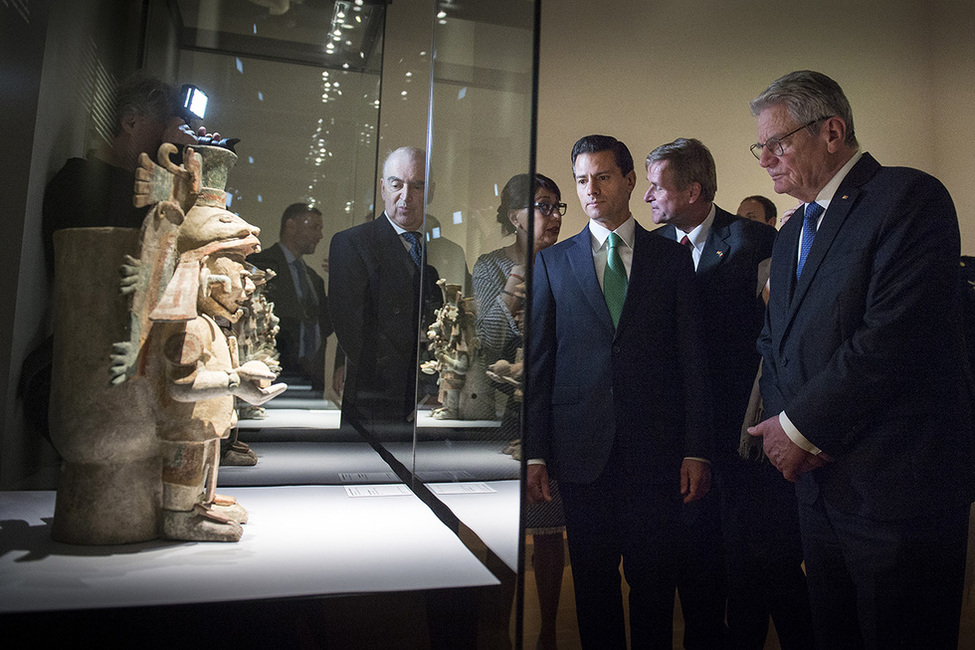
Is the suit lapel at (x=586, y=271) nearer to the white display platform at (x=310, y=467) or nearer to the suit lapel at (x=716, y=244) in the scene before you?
the suit lapel at (x=716, y=244)

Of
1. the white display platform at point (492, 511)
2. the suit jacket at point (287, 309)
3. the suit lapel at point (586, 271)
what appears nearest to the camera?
the white display platform at point (492, 511)

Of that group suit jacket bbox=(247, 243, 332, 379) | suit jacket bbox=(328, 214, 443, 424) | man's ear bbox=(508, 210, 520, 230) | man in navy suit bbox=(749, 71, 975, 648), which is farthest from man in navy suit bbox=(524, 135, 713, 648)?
suit jacket bbox=(247, 243, 332, 379)

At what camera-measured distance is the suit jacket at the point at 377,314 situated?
7.22 ft

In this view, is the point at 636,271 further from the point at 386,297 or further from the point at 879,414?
the point at 386,297

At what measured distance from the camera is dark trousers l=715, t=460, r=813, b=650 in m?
1.79

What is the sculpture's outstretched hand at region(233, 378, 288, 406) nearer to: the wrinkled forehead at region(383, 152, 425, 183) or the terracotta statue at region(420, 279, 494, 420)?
the terracotta statue at region(420, 279, 494, 420)

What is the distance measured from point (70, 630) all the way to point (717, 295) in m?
1.66

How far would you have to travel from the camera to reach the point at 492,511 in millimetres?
1599

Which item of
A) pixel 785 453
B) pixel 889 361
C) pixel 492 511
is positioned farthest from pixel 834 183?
pixel 492 511

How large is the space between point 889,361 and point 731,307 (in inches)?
17.1

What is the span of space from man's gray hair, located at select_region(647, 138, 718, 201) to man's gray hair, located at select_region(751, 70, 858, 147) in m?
0.18

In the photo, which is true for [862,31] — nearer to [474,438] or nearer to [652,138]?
[652,138]

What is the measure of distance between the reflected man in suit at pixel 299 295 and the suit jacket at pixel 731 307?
104cm

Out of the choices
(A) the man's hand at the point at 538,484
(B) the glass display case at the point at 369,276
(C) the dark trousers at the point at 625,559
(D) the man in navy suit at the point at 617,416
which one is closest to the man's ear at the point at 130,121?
(B) the glass display case at the point at 369,276
